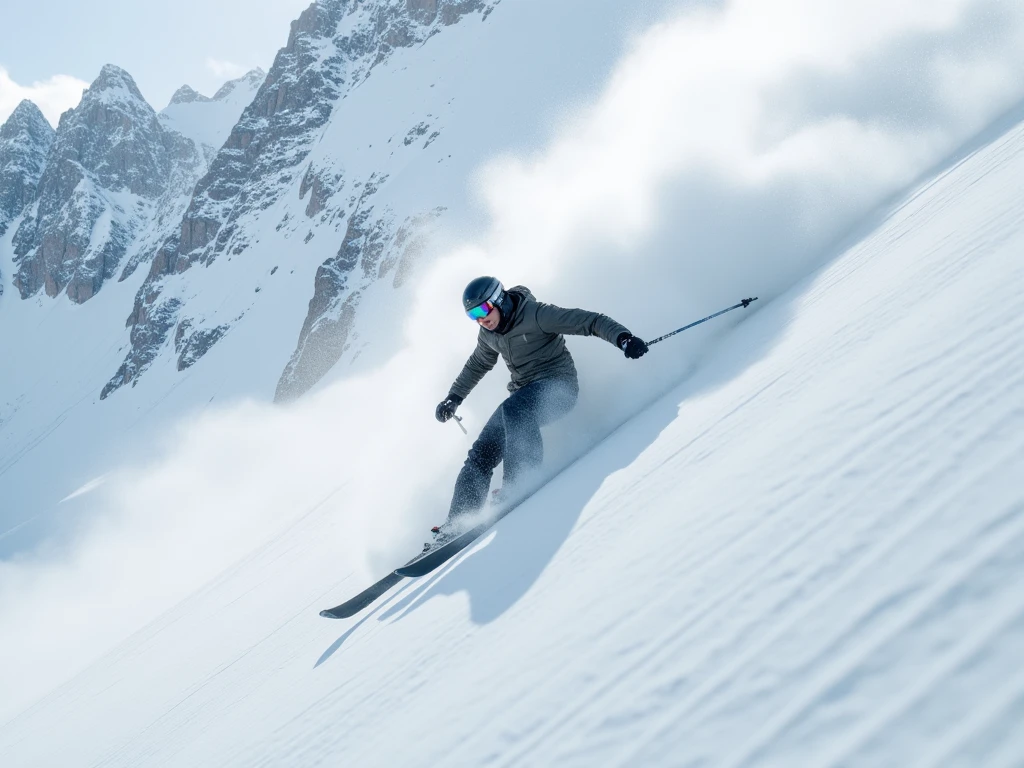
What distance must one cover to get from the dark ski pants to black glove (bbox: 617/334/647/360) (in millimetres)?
798

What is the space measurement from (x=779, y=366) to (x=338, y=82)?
10558 centimetres

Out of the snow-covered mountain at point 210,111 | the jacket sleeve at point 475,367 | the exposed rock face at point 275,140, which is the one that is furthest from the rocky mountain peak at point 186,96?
the jacket sleeve at point 475,367

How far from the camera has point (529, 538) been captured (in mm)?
3555

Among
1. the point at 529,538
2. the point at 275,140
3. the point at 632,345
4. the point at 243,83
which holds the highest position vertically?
the point at 243,83

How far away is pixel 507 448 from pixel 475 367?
3.99 ft

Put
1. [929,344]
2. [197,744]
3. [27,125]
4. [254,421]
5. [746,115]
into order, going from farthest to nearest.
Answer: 1. [27,125]
2. [254,421]
3. [746,115]
4. [197,744]
5. [929,344]

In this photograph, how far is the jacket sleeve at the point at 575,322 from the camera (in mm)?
5125

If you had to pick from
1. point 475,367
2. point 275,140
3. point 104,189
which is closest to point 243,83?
point 104,189

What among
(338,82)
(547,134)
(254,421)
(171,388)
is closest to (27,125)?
(338,82)

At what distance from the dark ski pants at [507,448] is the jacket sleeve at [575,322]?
1.60 ft

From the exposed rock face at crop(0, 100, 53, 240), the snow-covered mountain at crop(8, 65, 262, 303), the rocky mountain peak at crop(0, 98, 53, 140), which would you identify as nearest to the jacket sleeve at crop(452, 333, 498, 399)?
the snow-covered mountain at crop(8, 65, 262, 303)

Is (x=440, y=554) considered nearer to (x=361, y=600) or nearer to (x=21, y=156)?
(x=361, y=600)

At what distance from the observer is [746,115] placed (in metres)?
7.88

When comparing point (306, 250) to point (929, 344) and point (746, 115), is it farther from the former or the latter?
point (929, 344)
